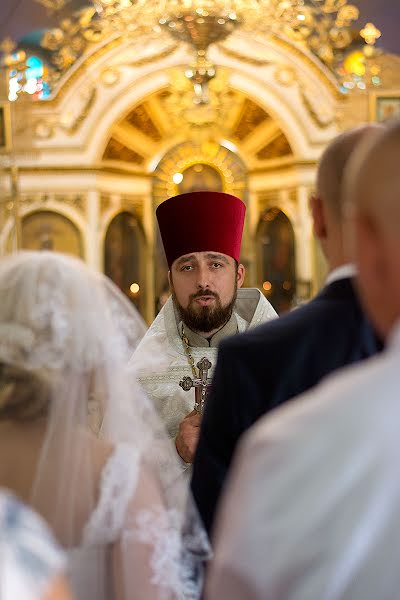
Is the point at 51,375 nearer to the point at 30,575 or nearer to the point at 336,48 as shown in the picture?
the point at 30,575

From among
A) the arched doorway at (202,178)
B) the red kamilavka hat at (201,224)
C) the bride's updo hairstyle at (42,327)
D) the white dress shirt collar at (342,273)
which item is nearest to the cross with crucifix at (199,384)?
the red kamilavka hat at (201,224)

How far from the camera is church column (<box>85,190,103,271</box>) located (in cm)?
1404

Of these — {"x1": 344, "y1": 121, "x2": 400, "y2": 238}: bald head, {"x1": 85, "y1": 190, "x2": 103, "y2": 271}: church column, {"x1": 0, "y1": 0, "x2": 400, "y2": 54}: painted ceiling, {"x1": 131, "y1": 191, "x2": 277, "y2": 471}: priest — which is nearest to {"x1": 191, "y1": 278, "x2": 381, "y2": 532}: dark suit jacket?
{"x1": 344, "y1": 121, "x2": 400, "y2": 238}: bald head

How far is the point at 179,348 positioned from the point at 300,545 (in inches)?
110

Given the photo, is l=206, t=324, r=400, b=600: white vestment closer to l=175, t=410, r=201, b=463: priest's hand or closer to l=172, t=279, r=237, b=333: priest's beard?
l=175, t=410, r=201, b=463: priest's hand

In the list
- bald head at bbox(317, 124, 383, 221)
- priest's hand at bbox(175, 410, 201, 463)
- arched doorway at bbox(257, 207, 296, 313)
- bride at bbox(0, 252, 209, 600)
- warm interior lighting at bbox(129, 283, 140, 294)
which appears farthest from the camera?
warm interior lighting at bbox(129, 283, 140, 294)

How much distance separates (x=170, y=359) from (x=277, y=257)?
424 inches

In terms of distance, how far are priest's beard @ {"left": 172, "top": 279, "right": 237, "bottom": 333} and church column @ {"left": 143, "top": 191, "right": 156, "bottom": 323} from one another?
10.7 m

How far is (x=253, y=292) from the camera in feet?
13.6

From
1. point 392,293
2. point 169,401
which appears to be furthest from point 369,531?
point 169,401

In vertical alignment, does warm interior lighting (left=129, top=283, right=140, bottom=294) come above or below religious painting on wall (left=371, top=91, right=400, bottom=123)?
below

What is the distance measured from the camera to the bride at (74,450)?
195cm

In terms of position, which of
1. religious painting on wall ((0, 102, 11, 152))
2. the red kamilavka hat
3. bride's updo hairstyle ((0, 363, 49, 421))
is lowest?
bride's updo hairstyle ((0, 363, 49, 421))

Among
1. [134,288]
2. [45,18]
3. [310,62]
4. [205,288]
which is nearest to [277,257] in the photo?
[134,288]
